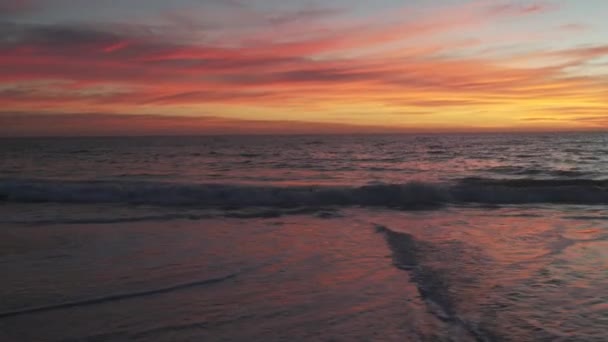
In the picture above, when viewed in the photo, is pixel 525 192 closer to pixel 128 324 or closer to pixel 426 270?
pixel 426 270

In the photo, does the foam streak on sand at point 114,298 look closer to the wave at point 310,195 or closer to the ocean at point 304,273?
the ocean at point 304,273

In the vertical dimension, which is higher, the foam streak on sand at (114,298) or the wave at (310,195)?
the foam streak on sand at (114,298)

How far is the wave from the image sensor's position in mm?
16781

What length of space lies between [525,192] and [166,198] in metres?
12.3

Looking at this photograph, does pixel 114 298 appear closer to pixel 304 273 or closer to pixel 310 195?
pixel 304 273

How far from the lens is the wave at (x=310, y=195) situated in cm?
1678

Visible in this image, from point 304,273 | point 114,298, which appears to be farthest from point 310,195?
point 114,298

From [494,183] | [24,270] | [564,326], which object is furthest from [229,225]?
[494,183]

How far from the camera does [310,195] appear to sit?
58.0 feet

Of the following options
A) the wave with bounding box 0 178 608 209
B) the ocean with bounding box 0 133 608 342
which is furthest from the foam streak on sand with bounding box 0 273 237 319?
the wave with bounding box 0 178 608 209

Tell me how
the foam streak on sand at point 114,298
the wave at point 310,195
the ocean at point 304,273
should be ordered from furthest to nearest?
the wave at point 310,195 < the foam streak on sand at point 114,298 < the ocean at point 304,273

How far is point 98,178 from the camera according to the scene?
2372 centimetres

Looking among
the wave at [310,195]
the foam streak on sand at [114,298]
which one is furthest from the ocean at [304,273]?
the wave at [310,195]

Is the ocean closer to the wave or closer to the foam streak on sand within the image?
the foam streak on sand
